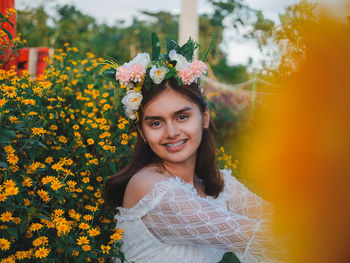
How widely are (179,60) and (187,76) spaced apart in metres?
0.13

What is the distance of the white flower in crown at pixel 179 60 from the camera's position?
76.5 inches

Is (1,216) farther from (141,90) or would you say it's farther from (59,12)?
(59,12)

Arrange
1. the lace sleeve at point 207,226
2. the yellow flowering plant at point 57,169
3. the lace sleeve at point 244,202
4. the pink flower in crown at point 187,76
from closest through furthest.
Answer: the yellow flowering plant at point 57,169 → the lace sleeve at point 207,226 → the pink flower in crown at point 187,76 → the lace sleeve at point 244,202

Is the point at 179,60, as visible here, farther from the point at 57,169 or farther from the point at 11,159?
the point at 11,159

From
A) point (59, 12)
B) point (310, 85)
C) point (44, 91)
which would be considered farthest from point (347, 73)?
point (59, 12)

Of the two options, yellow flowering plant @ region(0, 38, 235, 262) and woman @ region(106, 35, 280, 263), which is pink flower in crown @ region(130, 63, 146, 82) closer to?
woman @ region(106, 35, 280, 263)

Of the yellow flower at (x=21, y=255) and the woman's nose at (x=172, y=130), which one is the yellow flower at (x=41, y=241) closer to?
the yellow flower at (x=21, y=255)

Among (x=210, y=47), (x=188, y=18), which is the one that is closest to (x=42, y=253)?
(x=210, y=47)

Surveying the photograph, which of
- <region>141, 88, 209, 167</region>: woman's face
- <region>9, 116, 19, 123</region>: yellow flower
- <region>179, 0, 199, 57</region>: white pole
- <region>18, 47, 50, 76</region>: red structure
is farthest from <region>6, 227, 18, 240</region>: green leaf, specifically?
<region>179, 0, 199, 57</region>: white pole

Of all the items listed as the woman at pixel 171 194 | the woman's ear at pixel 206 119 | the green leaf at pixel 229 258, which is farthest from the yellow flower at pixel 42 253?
the woman's ear at pixel 206 119

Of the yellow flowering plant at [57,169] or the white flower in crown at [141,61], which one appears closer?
the yellow flowering plant at [57,169]

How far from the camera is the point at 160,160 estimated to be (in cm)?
209

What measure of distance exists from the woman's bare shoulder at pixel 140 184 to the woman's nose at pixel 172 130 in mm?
205

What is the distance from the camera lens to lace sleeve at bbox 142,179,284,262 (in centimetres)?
151
